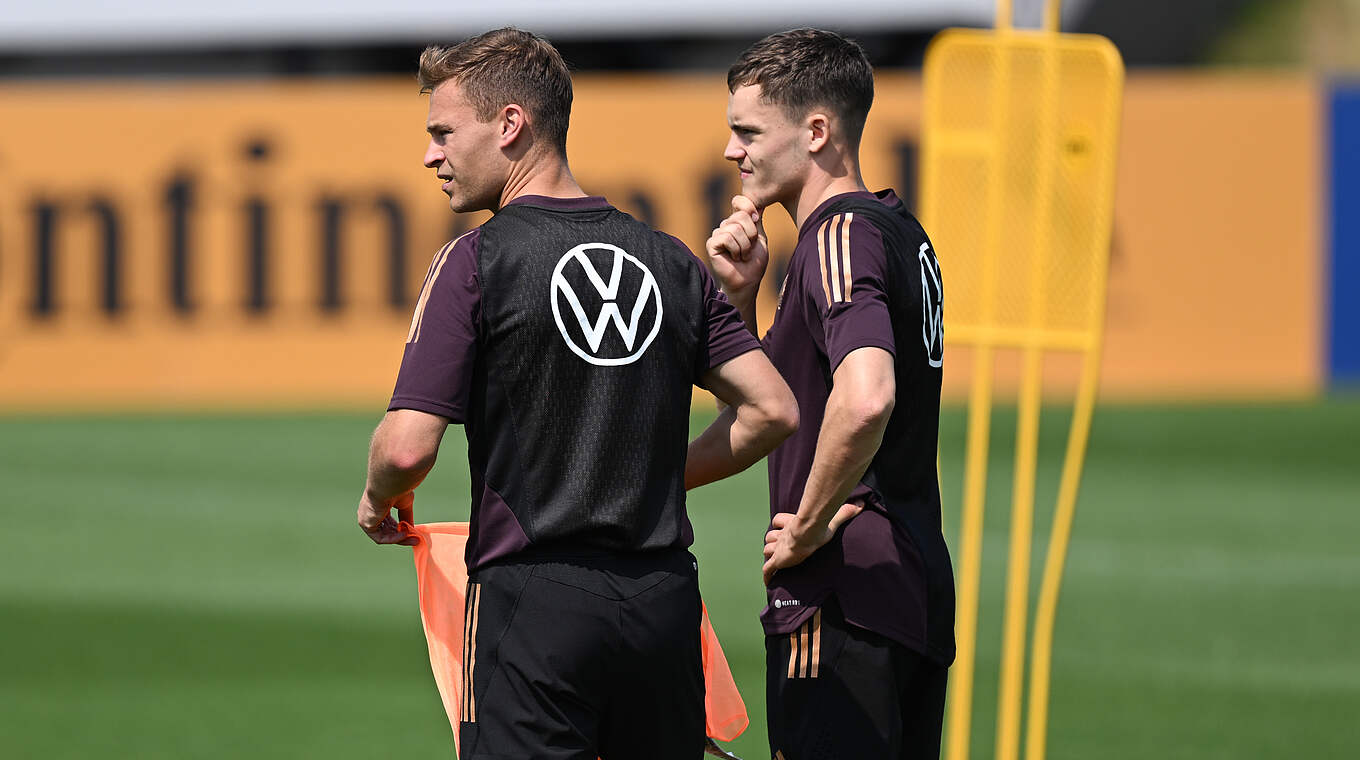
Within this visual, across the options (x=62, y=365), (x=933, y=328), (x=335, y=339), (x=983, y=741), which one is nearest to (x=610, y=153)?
(x=335, y=339)

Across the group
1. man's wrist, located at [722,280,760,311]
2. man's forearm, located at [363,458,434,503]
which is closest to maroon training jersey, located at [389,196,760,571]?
man's forearm, located at [363,458,434,503]

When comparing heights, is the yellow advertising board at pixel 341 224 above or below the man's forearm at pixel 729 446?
above

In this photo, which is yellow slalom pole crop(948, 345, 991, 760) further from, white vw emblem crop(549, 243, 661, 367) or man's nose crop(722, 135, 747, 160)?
white vw emblem crop(549, 243, 661, 367)

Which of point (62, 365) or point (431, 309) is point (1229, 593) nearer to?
point (431, 309)

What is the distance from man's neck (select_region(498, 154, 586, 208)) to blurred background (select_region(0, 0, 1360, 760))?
75.1 inches

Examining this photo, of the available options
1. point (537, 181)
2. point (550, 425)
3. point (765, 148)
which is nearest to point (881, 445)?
point (765, 148)

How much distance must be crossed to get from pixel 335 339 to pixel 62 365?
10.3 feet

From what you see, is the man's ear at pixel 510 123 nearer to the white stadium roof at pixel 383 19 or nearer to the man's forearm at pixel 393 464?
the man's forearm at pixel 393 464

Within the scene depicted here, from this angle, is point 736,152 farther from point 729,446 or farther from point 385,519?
point 385,519

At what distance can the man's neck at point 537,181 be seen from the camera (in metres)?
3.39

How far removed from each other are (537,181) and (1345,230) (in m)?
17.2

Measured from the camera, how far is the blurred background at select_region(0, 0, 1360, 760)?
7.62 metres

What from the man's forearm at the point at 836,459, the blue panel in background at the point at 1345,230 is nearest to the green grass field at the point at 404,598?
the blue panel in background at the point at 1345,230

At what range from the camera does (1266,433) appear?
1599cm
